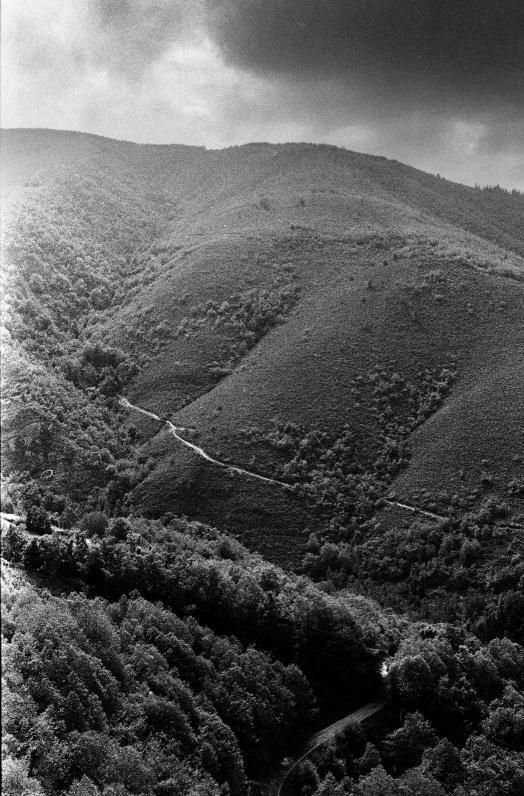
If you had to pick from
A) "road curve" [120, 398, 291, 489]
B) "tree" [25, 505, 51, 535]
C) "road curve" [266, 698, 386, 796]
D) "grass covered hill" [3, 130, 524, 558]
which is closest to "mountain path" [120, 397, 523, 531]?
"road curve" [120, 398, 291, 489]

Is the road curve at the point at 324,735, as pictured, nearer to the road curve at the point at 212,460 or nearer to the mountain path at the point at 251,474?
the mountain path at the point at 251,474

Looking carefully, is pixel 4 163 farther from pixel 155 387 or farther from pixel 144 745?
pixel 144 745

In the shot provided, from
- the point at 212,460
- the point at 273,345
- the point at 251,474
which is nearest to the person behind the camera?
the point at 251,474

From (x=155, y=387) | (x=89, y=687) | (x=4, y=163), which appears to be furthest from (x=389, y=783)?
(x=4, y=163)

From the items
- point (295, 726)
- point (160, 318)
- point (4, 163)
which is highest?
point (4, 163)

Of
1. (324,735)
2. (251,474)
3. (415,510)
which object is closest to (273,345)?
(251,474)

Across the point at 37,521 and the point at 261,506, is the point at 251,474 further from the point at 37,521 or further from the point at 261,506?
the point at 37,521

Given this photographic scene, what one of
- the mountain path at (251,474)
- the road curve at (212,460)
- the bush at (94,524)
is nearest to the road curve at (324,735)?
the mountain path at (251,474)

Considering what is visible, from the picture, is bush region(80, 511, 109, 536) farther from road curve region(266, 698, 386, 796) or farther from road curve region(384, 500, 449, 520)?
road curve region(384, 500, 449, 520)
